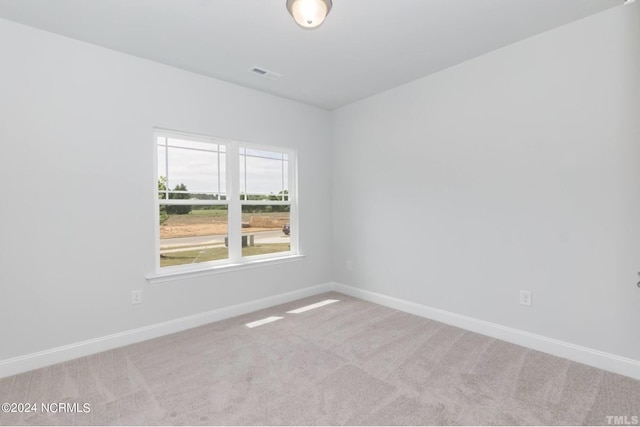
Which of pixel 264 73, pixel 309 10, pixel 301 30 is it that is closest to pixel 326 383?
pixel 309 10

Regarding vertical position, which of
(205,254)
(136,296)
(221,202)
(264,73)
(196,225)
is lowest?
(136,296)

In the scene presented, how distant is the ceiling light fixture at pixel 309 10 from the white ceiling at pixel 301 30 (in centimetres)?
37

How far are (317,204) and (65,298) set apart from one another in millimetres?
2878

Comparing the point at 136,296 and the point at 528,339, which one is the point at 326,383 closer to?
the point at 528,339

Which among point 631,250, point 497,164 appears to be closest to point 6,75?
point 497,164

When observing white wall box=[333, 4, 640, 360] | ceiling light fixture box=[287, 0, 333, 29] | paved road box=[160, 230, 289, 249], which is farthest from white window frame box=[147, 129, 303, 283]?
ceiling light fixture box=[287, 0, 333, 29]

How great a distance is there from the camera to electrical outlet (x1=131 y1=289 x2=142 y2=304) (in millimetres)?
2865

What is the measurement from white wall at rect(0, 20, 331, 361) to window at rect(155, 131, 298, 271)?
0.65ft

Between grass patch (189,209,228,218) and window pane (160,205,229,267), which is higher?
grass patch (189,209,228,218)

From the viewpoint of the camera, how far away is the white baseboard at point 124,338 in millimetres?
2348

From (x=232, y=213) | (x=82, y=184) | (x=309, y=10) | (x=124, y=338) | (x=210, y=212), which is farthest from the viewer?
(x=232, y=213)

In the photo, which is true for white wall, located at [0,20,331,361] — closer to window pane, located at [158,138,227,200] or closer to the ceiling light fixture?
window pane, located at [158,138,227,200]

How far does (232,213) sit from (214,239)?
1.17ft

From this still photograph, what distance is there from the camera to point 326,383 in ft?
7.13
